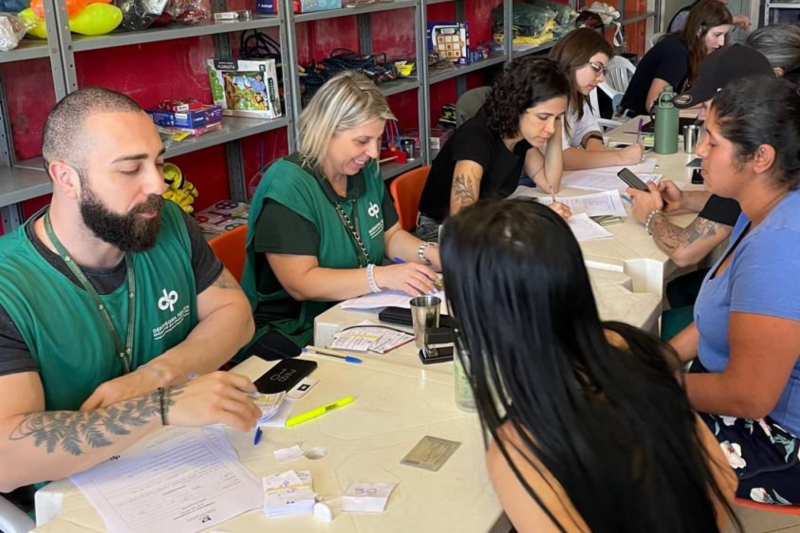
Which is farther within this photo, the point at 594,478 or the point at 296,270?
the point at 296,270

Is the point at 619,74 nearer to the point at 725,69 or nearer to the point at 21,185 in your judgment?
the point at 725,69

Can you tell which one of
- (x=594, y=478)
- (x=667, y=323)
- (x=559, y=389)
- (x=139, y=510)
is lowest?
(x=667, y=323)

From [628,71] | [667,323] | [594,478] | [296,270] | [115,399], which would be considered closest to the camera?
[594,478]

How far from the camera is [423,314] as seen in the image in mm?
1852

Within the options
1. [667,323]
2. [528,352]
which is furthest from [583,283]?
[667,323]

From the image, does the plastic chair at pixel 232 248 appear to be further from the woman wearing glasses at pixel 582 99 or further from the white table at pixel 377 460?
the woman wearing glasses at pixel 582 99

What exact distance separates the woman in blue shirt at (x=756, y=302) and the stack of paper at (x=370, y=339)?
0.65 metres

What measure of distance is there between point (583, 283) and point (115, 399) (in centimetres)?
94

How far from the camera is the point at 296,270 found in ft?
7.63

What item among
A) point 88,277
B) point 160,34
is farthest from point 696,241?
point 160,34

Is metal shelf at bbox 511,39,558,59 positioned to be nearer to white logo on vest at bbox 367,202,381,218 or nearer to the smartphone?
the smartphone

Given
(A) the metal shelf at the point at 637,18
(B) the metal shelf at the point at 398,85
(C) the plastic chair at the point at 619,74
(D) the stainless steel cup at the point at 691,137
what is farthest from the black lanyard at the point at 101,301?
(A) the metal shelf at the point at 637,18

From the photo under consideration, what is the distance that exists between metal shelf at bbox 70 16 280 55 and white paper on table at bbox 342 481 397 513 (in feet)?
5.95

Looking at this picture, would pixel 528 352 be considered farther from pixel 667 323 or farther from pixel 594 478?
pixel 667 323
